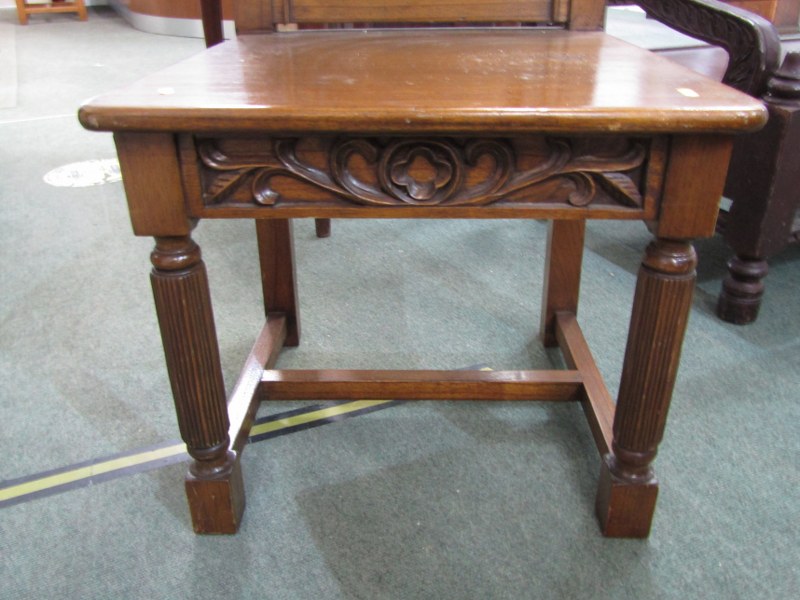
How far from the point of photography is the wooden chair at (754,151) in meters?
1.22

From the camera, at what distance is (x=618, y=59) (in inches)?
33.3

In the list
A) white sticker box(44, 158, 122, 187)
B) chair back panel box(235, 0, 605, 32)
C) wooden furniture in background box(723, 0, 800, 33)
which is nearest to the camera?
chair back panel box(235, 0, 605, 32)

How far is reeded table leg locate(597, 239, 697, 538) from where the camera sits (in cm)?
74

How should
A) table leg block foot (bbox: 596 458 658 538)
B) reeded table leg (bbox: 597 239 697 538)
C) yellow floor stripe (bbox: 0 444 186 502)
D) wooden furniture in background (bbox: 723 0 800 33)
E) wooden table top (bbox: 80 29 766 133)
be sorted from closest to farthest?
wooden table top (bbox: 80 29 766 133)
reeded table leg (bbox: 597 239 697 538)
table leg block foot (bbox: 596 458 658 538)
yellow floor stripe (bbox: 0 444 186 502)
wooden furniture in background (bbox: 723 0 800 33)

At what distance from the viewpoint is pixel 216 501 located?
90 cm

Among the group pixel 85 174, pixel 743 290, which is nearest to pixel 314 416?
pixel 743 290

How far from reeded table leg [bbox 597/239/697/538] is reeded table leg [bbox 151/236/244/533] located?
0.49m

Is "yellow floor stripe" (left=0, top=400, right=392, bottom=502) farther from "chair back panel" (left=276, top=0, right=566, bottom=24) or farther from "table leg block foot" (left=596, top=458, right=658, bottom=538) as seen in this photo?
"chair back panel" (left=276, top=0, right=566, bottom=24)

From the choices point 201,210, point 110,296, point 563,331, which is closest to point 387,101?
point 201,210

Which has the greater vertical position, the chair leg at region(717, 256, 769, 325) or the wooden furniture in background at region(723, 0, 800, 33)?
the wooden furniture in background at region(723, 0, 800, 33)

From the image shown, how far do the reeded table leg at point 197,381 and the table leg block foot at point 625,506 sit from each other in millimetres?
488

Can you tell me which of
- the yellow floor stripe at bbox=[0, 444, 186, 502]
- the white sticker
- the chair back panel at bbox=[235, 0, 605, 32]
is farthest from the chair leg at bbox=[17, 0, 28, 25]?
the yellow floor stripe at bbox=[0, 444, 186, 502]

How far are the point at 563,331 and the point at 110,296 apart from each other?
99cm

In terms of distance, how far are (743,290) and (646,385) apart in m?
→ 0.72
